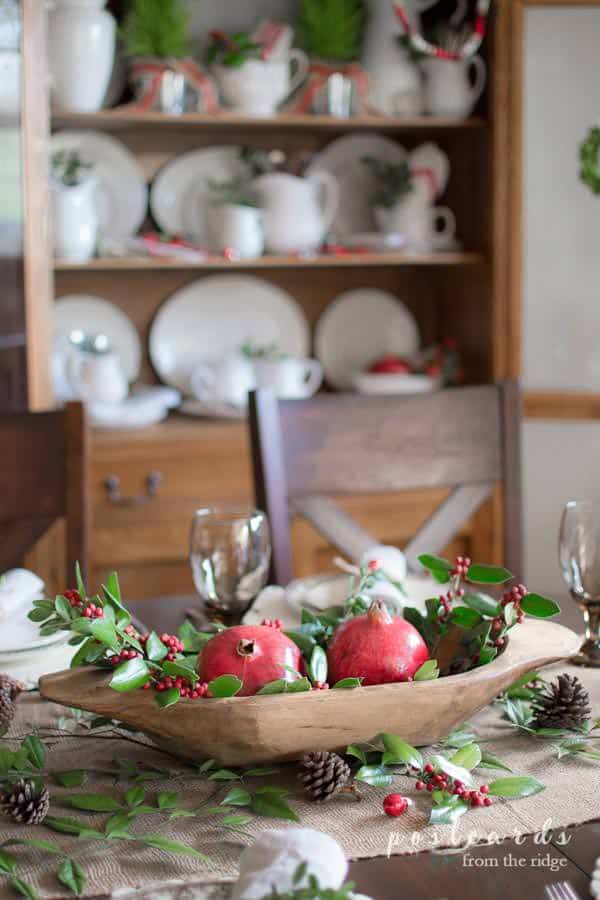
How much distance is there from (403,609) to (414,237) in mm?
1956

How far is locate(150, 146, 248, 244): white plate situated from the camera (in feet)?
9.26

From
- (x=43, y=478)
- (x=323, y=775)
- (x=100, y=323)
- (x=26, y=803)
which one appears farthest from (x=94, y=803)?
(x=100, y=323)

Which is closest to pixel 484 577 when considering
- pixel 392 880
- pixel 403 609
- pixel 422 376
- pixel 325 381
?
pixel 403 609

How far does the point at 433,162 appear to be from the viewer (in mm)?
2828

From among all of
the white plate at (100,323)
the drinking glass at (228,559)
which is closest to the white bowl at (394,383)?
the white plate at (100,323)

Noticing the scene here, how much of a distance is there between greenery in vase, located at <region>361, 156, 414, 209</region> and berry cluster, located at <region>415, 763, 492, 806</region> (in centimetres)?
216

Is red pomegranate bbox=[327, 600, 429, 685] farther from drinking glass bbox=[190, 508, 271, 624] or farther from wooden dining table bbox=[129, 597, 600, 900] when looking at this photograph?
drinking glass bbox=[190, 508, 271, 624]

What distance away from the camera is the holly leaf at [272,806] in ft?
2.48

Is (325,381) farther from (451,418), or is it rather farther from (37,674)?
(37,674)

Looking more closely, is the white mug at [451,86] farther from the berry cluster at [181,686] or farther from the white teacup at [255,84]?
the berry cluster at [181,686]

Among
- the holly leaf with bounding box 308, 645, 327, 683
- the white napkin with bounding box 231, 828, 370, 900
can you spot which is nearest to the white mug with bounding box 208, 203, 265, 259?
the holly leaf with bounding box 308, 645, 327, 683

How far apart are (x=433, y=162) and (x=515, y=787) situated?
2225 millimetres

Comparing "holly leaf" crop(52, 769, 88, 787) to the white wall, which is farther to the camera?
the white wall

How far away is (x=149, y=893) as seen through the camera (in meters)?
0.67
